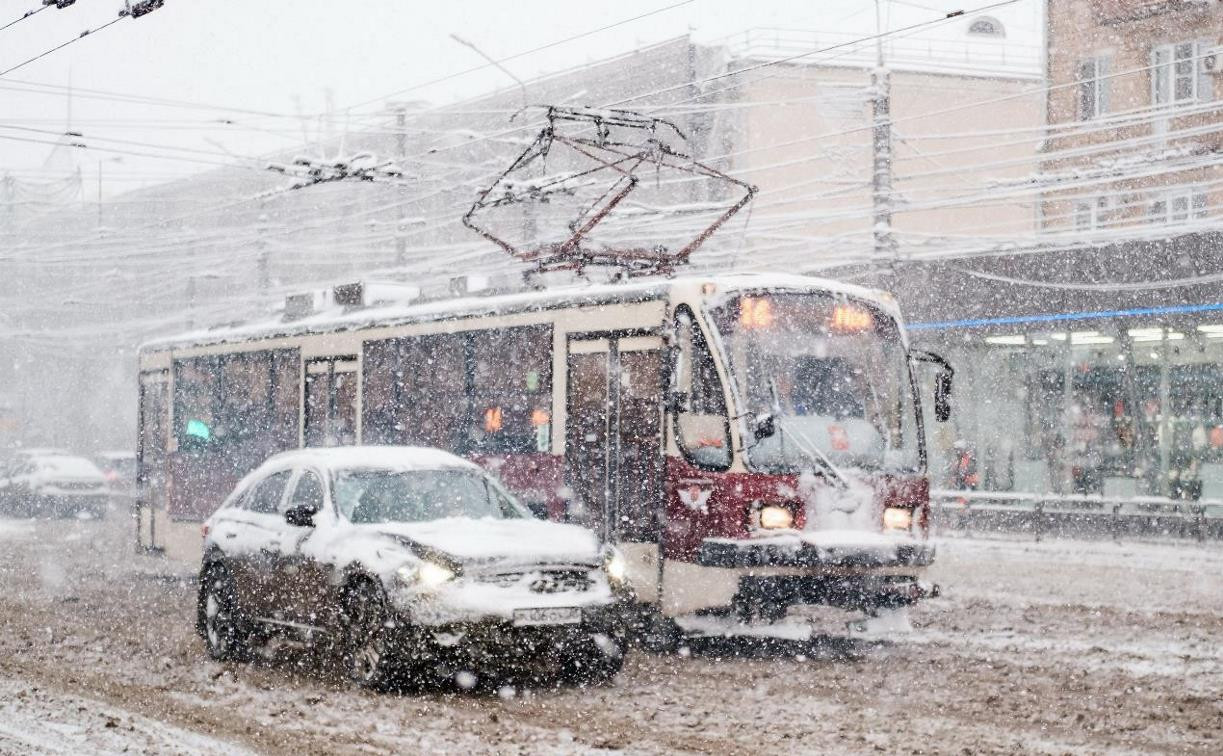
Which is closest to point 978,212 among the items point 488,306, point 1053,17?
point 1053,17

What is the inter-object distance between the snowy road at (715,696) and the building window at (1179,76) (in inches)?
808

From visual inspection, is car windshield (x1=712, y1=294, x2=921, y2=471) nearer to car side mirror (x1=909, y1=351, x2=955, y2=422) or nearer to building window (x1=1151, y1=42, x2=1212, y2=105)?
car side mirror (x1=909, y1=351, x2=955, y2=422)

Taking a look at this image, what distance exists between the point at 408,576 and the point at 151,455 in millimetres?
12683

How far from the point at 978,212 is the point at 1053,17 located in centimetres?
958

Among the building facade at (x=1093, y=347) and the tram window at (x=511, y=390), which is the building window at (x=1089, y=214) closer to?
the building facade at (x=1093, y=347)

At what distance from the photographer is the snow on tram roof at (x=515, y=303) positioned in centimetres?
1353

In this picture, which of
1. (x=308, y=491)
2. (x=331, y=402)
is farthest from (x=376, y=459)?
(x=331, y=402)

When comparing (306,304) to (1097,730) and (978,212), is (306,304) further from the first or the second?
(978,212)

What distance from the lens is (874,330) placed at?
45.7ft

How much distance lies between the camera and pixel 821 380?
13.4 m

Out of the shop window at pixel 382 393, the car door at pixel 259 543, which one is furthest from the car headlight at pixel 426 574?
the shop window at pixel 382 393

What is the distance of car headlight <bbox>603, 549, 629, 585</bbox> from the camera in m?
11.2

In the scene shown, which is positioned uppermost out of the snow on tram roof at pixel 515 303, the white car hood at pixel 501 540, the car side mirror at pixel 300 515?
the snow on tram roof at pixel 515 303

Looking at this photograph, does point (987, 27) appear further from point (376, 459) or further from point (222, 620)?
point (222, 620)
